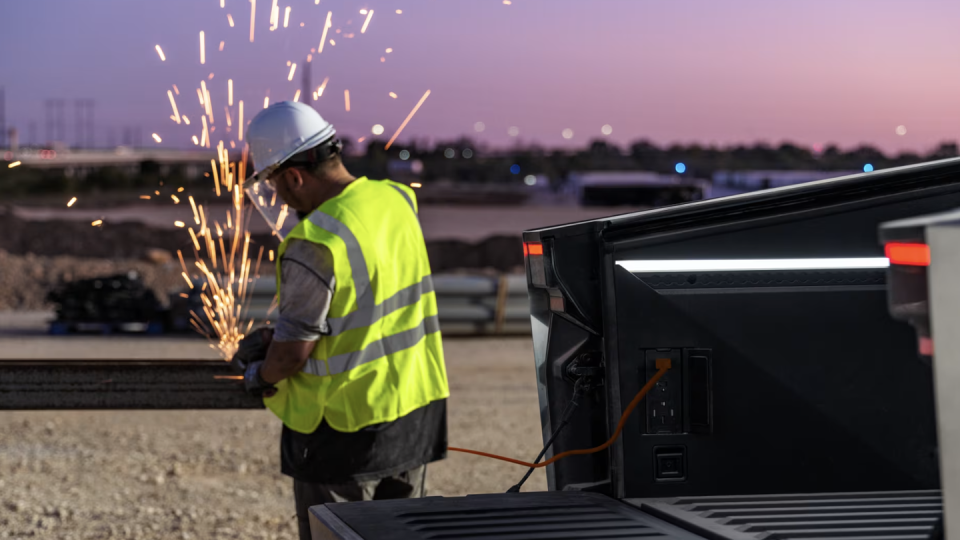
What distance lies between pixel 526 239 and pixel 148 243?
2771 centimetres

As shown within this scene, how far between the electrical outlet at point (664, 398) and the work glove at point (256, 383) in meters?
1.63

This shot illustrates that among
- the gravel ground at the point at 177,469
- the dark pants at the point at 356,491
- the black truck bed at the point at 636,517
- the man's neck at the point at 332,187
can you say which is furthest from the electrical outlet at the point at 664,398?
the gravel ground at the point at 177,469

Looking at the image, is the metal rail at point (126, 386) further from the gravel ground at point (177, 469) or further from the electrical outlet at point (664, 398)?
the electrical outlet at point (664, 398)

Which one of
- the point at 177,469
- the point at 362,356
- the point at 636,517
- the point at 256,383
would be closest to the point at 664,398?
the point at 636,517

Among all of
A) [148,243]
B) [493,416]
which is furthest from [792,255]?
[148,243]

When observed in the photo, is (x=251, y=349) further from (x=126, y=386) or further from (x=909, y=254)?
(x=909, y=254)

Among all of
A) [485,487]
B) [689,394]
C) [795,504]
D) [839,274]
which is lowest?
[485,487]

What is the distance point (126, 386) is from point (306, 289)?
56.3 inches

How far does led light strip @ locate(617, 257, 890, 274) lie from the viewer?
334cm

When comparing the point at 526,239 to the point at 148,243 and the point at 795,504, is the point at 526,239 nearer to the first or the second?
the point at 795,504

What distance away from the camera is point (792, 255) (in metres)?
3.42

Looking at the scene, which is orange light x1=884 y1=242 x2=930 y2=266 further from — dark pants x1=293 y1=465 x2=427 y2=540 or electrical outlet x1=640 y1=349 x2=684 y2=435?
dark pants x1=293 y1=465 x2=427 y2=540

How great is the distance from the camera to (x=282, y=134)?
14.3 feet

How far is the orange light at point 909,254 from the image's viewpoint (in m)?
2.00
